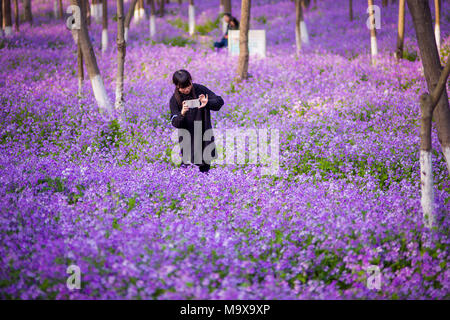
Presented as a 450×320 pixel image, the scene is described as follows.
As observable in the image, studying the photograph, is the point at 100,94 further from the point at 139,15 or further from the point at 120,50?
the point at 139,15

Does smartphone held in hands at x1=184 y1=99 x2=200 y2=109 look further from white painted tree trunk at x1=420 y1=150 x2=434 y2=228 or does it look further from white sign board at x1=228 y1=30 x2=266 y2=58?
white sign board at x1=228 y1=30 x2=266 y2=58

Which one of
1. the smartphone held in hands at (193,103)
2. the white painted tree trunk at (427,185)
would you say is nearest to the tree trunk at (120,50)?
the smartphone held in hands at (193,103)

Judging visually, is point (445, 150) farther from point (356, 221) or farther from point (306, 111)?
point (306, 111)

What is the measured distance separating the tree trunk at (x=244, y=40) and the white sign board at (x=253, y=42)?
4.54m

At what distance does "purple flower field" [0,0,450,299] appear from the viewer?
12.7 ft

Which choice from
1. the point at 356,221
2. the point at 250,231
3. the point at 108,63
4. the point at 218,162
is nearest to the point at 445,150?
the point at 356,221

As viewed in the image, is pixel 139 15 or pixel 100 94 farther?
pixel 139 15

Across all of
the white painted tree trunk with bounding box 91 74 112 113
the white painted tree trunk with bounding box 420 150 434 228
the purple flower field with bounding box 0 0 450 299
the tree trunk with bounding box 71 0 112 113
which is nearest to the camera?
the purple flower field with bounding box 0 0 450 299

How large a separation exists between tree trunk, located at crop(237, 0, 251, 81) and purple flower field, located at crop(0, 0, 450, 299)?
1.46 feet

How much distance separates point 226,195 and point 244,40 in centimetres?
885

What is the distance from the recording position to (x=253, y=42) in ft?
60.4

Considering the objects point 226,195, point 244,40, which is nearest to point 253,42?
point 244,40

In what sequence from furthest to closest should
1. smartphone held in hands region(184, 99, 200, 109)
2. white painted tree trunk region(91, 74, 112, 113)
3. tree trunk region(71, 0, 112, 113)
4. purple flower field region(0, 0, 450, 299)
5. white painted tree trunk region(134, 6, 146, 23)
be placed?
white painted tree trunk region(134, 6, 146, 23) < white painted tree trunk region(91, 74, 112, 113) < tree trunk region(71, 0, 112, 113) < smartphone held in hands region(184, 99, 200, 109) < purple flower field region(0, 0, 450, 299)

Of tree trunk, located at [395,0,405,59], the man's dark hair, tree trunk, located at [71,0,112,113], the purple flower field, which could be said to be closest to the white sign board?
the purple flower field
